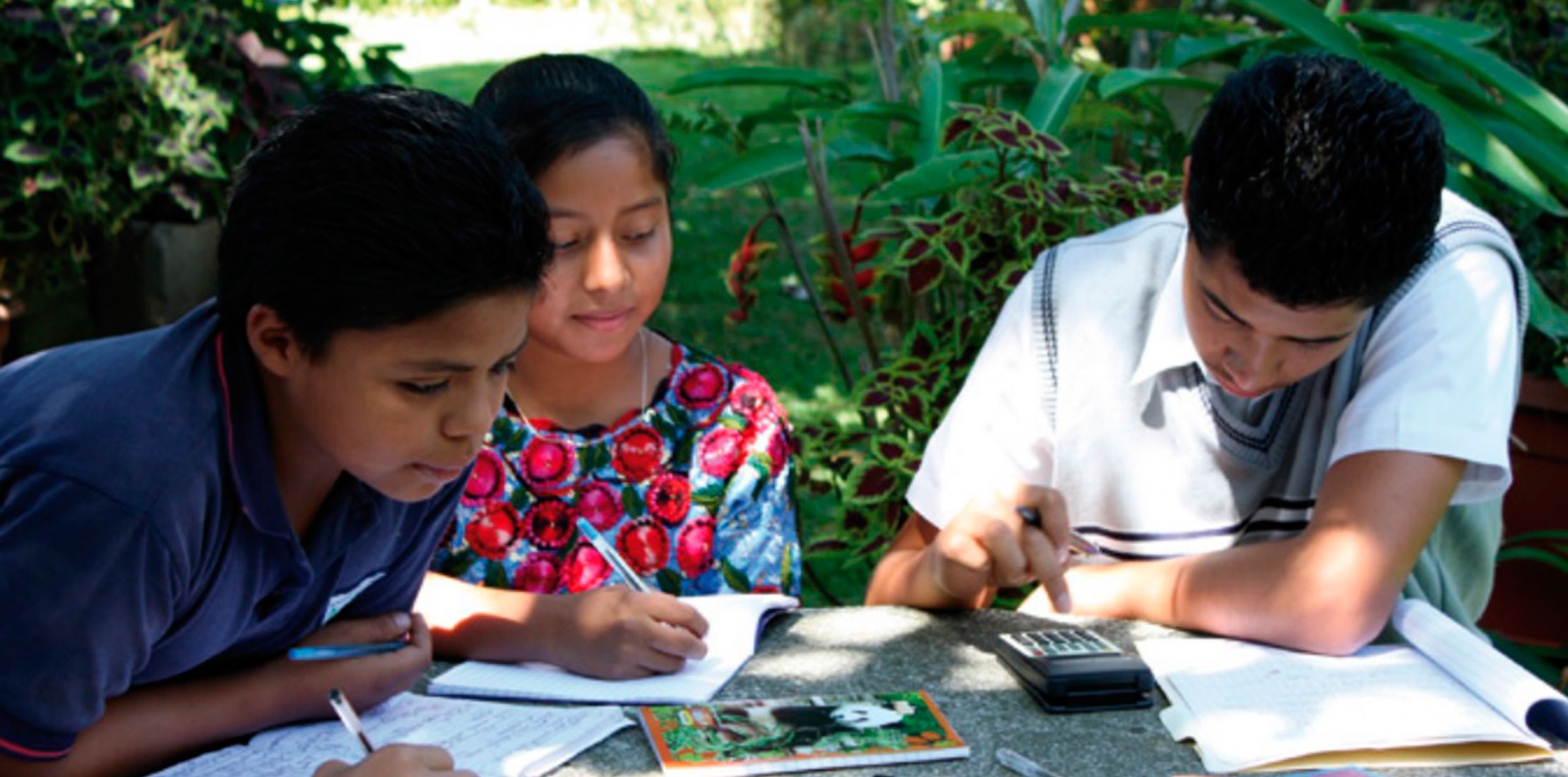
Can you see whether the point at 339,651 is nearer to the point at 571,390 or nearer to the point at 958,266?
the point at 571,390

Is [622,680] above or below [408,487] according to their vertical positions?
below

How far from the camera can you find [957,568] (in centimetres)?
203

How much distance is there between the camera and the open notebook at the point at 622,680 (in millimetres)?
1832

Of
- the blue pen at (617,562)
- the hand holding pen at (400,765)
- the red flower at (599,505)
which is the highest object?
the hand holding pen at (400,765)

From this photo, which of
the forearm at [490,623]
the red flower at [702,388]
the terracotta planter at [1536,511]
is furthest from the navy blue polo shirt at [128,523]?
the terracotta planter at [1536,511]

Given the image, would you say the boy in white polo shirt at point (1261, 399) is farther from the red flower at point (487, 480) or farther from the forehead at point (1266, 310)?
the red flower at point (487, 480)

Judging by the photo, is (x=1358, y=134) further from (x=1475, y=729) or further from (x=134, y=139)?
(x=134, y=139)

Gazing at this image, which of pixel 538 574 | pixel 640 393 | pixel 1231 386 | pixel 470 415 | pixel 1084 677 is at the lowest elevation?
pixel 538 574

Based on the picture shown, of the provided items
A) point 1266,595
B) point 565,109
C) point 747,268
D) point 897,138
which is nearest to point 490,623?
point 565,109

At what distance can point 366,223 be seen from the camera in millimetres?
1517

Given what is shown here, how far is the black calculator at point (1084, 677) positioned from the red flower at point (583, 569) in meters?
0.70

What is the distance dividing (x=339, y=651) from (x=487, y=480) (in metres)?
0.55

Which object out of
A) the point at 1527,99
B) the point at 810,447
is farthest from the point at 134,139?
the point at 1527,99

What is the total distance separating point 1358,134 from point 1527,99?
42.2 inches
